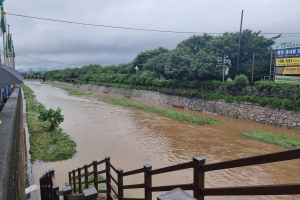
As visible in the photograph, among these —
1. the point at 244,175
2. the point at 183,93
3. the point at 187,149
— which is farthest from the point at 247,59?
the point at 244,175

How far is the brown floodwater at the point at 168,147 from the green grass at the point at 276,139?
17.5 inches

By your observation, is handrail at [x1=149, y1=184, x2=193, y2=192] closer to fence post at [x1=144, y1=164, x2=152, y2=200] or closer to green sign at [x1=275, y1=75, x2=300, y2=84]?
fence post at [x1=144, y1=164, x2=152, y2=200]

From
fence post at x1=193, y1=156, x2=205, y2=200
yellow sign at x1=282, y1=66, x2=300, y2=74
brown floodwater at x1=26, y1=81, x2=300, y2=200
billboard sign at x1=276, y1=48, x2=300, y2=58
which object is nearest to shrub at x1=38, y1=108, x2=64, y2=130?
brown floodwater at x1=26, y1=81, x2=300, y2=200

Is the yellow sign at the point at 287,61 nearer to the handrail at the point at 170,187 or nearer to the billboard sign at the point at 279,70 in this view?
the billboard sign at the point at 279,70

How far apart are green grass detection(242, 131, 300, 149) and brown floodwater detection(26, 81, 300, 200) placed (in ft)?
1.46

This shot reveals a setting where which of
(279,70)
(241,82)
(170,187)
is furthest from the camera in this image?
(241,82)

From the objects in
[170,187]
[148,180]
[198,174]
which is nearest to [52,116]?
[148,180]

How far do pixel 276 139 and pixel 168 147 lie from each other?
5.97 meters

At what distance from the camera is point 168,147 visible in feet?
35.3

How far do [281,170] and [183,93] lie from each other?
1550 cm

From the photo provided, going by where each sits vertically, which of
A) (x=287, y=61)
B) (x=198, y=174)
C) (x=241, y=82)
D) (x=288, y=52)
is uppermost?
(x=288, y=52)

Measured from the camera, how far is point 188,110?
22.3 m

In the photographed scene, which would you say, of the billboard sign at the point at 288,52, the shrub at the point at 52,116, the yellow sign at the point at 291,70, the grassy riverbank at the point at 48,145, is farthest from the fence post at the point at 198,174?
the billboard sign at the point at 288,52

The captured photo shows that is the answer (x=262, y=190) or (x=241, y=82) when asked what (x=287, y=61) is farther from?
(x=262, y=190)
